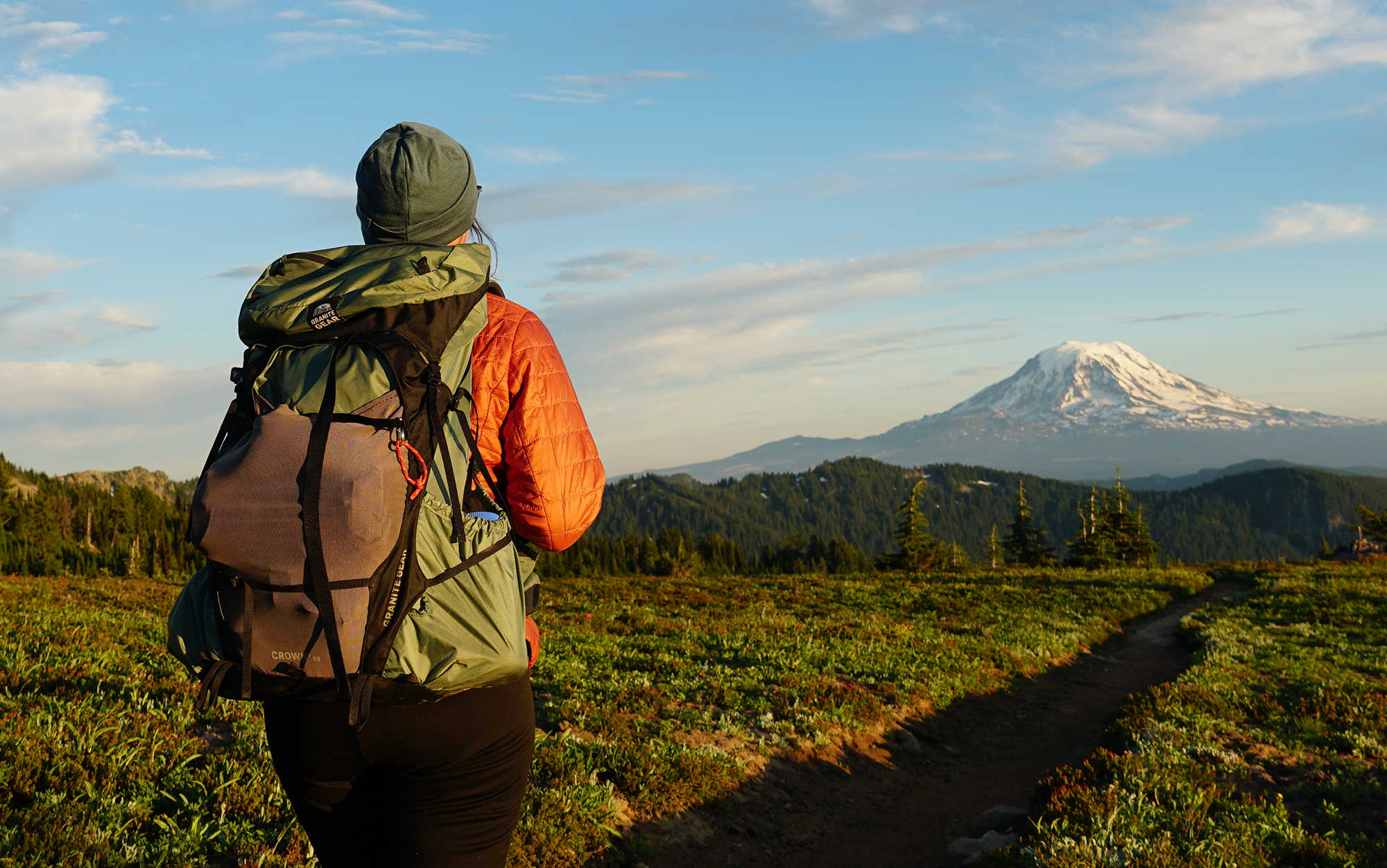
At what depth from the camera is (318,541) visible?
2248mm

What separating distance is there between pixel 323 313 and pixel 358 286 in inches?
5.1

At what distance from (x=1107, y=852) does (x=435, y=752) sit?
21.5 ft

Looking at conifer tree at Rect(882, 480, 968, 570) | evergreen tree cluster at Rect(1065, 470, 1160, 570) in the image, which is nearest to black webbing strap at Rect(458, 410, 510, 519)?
conifer tree at Rect(882, 480, 968, 570)

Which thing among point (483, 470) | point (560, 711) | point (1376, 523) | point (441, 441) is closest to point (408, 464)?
point (441, 441)

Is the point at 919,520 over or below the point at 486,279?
below

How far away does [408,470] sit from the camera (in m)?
2.36

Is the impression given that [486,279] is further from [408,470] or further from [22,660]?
[22,660]

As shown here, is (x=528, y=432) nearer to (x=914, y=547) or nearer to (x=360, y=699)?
(x=360, y=699)

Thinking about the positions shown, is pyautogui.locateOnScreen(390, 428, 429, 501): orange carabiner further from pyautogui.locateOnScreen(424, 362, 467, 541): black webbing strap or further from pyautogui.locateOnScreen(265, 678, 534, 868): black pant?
pyautogui.locateOnScreen(265, 678, 534, 868): black pant

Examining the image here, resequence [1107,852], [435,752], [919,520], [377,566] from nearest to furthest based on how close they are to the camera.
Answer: [377,566] → [435,752] → [1107,852] → [919,520]

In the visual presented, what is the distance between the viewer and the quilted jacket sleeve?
256 cm

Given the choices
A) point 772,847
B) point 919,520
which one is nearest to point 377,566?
point 772,847

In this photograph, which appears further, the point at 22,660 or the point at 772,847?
the point at 22,660

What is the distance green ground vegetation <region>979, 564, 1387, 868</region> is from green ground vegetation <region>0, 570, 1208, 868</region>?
3.16 metres
